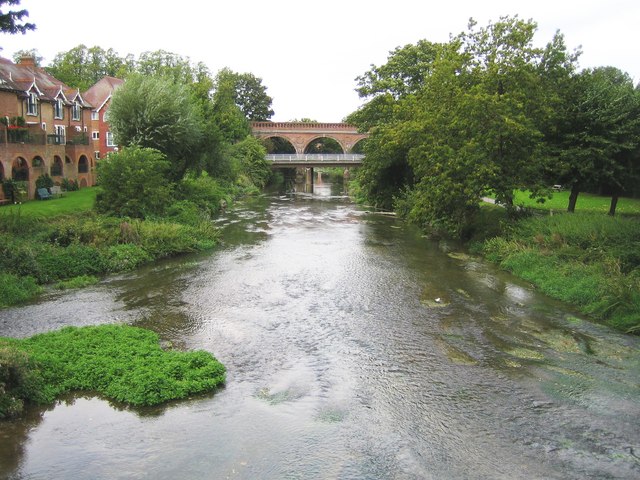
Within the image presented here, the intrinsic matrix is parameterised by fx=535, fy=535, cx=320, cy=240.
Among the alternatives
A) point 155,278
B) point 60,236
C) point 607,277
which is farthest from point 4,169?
point 607,277

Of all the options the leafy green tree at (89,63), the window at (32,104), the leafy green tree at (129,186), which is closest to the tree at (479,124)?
the leafy green tree at (129,186)

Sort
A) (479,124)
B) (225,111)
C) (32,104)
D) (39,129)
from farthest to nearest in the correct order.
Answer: (225,111), (32,104), (39,129), (479,124)

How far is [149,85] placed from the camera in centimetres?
3853

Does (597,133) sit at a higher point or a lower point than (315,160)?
higher

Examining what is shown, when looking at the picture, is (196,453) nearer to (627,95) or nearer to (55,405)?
(55,405)

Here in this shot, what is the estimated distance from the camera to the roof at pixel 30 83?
1543 inches

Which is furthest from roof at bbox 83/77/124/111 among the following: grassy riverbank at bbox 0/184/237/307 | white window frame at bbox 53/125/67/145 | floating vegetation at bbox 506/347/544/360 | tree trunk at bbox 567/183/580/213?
floating vegetation at bbox 506/347/544/360

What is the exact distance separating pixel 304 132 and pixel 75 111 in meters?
39.7

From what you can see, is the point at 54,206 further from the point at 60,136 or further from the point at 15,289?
the point at 15,289

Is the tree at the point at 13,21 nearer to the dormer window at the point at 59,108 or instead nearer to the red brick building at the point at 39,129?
the red brick building at the point at 39,129

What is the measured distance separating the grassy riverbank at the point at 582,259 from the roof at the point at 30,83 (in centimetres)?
3488

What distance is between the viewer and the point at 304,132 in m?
83.9

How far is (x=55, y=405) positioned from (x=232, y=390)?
12.1 feet

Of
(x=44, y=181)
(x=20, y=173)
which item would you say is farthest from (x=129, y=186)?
(x=20, y=173)
